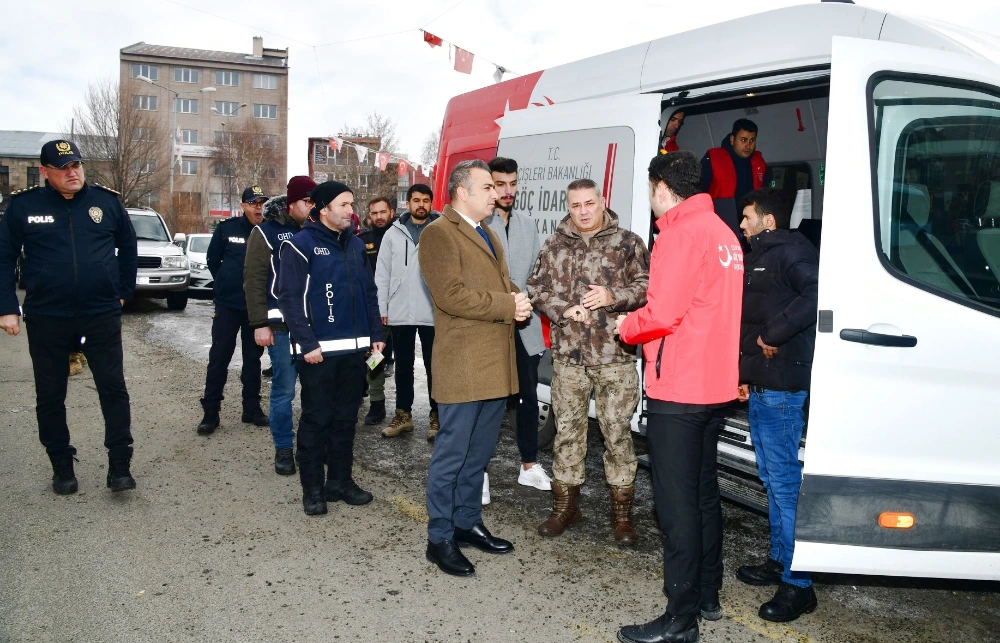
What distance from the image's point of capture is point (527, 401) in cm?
464

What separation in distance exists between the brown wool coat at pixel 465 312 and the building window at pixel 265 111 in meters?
64.9

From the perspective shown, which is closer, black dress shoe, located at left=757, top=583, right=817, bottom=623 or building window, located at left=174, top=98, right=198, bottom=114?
black dress shoe, located at left=757, top=583, right=817, bottom=623

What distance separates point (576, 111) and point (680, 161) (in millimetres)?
1742

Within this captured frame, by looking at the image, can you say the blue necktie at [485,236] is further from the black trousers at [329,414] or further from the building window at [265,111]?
the building window at [265,111]

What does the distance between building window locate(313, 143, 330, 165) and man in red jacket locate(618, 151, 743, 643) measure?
150 feet

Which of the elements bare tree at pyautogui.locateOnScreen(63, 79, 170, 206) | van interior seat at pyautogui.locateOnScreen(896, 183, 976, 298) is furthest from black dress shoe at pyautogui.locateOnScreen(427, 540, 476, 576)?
bare tree at pyautogui.locateOnScreen(63, 79, 170, 206)

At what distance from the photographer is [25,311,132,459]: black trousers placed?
14.5 feet

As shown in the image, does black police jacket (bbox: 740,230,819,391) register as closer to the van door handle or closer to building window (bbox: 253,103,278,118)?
the van door handle

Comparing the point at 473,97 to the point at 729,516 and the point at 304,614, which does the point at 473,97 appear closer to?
the point at 729,516

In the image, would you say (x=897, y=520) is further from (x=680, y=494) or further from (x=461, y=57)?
(x=461, y=57)

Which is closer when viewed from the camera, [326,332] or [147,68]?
[326,332]

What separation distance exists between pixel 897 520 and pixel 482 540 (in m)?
1.92

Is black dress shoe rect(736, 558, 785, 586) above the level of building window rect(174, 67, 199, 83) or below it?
below

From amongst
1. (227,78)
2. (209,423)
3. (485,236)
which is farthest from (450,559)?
(227,78)
